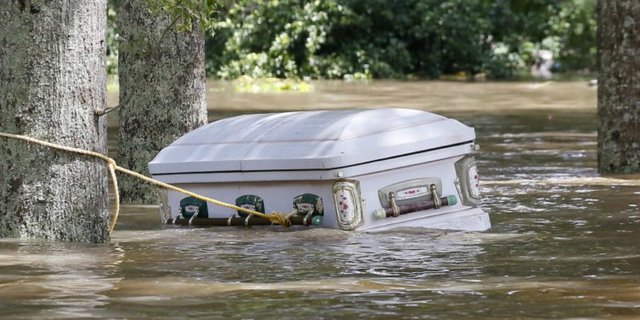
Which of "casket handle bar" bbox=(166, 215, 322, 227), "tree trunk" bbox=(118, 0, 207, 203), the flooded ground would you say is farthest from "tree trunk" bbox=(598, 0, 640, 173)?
"casket handle bar" bbox=(166, 215, 322, 227)

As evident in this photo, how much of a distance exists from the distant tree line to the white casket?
20.4 metres

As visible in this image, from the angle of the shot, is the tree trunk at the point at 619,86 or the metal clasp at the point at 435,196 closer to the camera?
the metal clasp at the point at 435,196

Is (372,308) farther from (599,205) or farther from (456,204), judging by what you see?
(599,205)

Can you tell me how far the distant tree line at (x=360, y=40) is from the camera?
104 ft

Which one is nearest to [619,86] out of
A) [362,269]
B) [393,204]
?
[393,204]

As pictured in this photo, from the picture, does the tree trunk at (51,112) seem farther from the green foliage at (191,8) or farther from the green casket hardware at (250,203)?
the green casket hardware at (250,203)

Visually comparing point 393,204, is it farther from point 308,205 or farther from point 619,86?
point 619,86

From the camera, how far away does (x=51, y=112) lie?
817 cm

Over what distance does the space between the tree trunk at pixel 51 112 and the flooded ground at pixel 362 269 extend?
186 millimetres

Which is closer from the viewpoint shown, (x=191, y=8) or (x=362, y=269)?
(x=362, y=269)

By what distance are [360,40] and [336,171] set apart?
25.0m

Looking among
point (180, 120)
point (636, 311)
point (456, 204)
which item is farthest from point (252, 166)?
point (636, 311)

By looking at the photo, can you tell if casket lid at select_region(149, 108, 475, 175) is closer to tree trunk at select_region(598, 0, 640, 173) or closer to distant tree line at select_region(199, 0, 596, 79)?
tree trunk at select_region(598, 0, 640, 173)

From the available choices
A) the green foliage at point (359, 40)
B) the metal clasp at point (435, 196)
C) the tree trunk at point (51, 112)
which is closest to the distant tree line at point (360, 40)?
the green foliage at point (359, 40)
